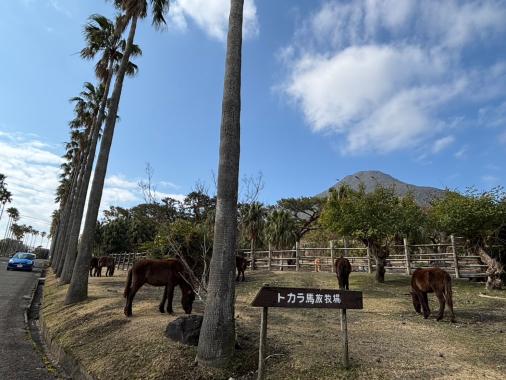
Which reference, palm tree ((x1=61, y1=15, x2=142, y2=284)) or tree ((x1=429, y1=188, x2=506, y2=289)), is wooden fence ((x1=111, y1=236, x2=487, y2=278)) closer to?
tree ((x1=429, y1=188, x2=506, y2=289))

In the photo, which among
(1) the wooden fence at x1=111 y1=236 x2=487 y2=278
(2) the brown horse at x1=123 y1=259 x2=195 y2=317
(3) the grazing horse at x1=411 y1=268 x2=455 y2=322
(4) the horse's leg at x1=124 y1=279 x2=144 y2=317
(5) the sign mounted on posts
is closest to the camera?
(5) the sign mounted on posts

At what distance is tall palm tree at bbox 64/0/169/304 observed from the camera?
493 inches

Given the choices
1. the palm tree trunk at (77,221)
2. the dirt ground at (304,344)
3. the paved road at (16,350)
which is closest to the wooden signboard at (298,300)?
the dirt ground at (304,344)

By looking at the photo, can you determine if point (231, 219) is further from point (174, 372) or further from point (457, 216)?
point (457, 216)

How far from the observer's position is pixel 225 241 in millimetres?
6180

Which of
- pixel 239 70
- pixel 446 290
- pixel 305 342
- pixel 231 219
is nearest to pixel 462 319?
pixel 446 290

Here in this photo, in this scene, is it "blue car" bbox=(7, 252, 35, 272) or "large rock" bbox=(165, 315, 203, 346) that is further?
"blue car" bbox=(7, 252, 35, 272)

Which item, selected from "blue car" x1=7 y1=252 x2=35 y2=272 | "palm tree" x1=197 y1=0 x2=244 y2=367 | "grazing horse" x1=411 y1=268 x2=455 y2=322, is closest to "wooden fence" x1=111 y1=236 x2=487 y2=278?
"blue car" x1=7 y1=252 x2=35 y2=272

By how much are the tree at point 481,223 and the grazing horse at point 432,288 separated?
7.62 meters

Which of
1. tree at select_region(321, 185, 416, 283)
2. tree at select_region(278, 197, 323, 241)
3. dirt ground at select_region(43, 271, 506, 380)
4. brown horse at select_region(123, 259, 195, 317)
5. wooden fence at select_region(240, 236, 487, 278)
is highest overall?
tree at select_region(278, 197, 323, 241)

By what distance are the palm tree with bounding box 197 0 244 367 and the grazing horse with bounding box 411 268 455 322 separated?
6536 mm

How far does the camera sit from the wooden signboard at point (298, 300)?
5.13m

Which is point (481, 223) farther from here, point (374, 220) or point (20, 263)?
point (20, 263)

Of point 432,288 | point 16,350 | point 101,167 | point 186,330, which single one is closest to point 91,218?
point 101,167
